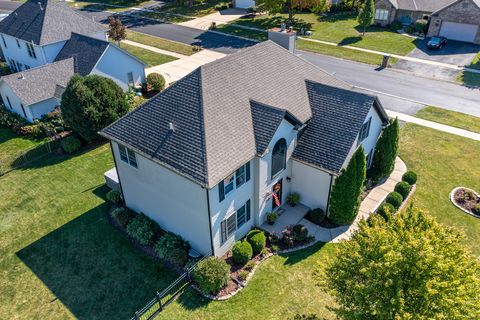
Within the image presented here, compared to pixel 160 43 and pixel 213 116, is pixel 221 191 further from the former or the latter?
pixel 160 43

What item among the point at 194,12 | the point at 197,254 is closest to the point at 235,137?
the point at 197,254

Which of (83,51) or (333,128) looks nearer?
(333,128)

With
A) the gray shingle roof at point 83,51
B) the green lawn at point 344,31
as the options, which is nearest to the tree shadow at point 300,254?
the gray shingle roof at point 83,51

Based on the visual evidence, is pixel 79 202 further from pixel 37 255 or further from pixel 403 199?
pixel 403 199

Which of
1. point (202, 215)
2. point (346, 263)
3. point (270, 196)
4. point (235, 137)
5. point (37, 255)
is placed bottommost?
point (37, 255)

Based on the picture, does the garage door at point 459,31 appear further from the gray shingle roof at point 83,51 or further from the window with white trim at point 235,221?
the window with white trim at point 235,221

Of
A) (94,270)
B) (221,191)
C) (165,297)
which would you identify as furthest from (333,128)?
(94,270)
